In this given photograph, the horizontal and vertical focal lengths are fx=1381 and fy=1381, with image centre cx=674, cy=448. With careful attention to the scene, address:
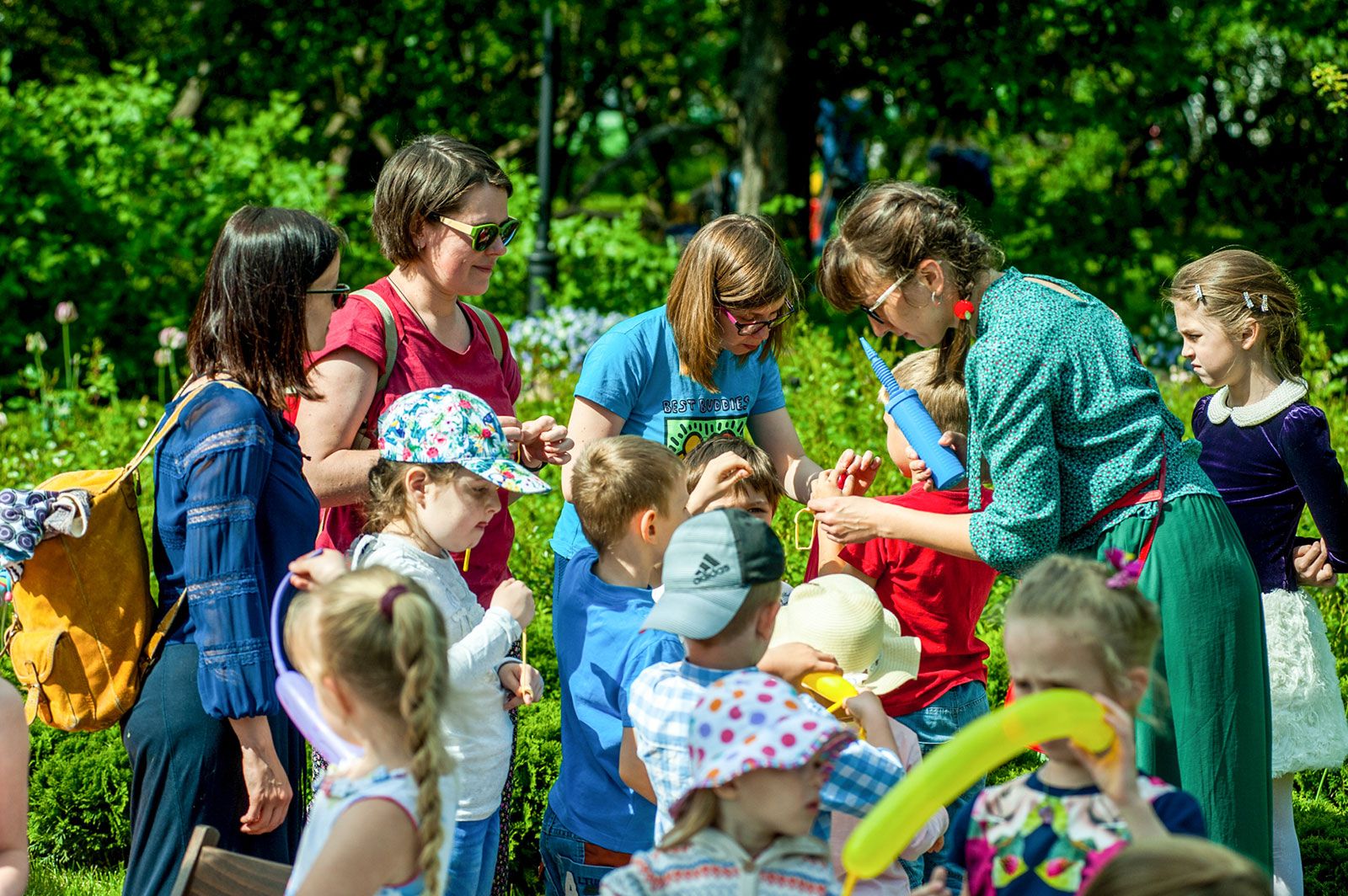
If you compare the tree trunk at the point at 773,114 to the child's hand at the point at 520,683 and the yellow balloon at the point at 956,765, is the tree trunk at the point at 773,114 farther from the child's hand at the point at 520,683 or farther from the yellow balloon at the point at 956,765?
the yellow balloon at the point at 956,765

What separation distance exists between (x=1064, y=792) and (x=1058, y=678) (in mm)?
169

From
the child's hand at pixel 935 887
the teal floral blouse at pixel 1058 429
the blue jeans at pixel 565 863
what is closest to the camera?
the child's hand at pixel 935 887

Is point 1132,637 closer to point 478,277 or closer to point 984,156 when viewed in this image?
point 478,277

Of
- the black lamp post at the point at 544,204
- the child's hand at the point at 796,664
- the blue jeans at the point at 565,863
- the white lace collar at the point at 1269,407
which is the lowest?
the blue jeans at the point at 565,863

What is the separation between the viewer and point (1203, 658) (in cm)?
276

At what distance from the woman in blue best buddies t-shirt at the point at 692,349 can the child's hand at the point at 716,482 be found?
0.89ft

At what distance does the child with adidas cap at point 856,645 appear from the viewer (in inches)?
110

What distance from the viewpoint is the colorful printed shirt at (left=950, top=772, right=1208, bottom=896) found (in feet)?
6.64

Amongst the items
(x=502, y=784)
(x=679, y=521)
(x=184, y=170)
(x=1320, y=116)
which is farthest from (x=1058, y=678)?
(x=1320, y=116)

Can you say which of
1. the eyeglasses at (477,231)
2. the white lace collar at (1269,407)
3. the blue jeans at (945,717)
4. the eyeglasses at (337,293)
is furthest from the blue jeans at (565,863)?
the white lace collar at (1269,407)

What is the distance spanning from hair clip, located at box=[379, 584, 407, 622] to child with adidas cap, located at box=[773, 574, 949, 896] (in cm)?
99

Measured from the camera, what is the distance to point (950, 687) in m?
3.36

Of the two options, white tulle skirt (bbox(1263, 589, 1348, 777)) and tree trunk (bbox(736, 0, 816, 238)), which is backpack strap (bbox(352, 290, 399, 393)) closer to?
white tulle skirt (bbox(1263, 589, 1348, 777))

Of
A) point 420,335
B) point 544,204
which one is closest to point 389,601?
point 420,335
